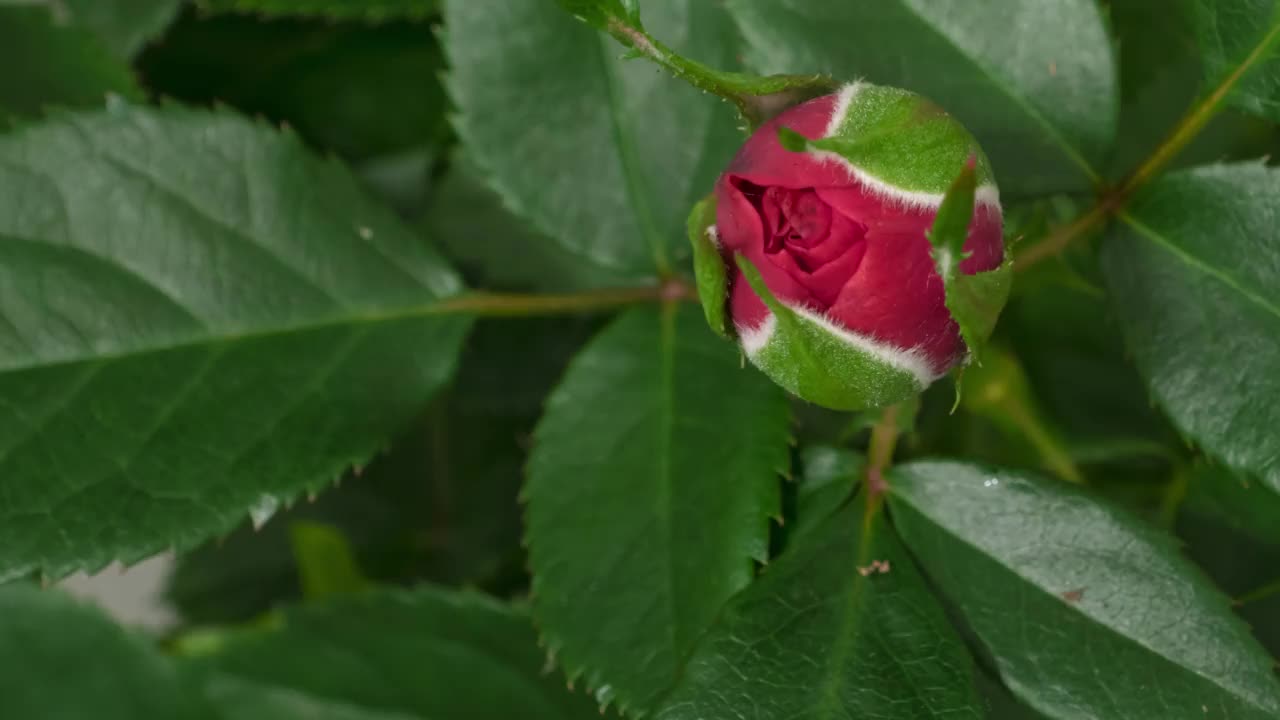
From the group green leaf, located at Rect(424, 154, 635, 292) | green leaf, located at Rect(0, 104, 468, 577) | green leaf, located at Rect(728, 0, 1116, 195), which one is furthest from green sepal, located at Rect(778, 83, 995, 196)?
green leaf, located at Rect(424, 154, 635, 292)

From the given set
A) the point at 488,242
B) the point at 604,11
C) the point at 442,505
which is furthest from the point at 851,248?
the point at 442,505

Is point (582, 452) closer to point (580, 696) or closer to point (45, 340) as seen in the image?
point (580, 696)

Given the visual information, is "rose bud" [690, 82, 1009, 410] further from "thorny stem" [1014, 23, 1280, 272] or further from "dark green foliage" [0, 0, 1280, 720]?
"thorny stem" [1014, 23, 1280, 272]

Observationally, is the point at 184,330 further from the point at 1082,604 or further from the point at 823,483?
the point at 1082,604

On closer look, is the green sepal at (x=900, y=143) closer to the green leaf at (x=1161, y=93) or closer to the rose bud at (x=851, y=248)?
the rose bud at (x=851, y=248)

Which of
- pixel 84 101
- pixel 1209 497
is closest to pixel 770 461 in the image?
pixel 1209 497

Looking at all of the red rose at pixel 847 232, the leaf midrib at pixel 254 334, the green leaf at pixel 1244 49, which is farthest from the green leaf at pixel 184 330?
the green leaf at pixel 1244 49

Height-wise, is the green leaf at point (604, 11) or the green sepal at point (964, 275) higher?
the green leaf at point (604, 11)
